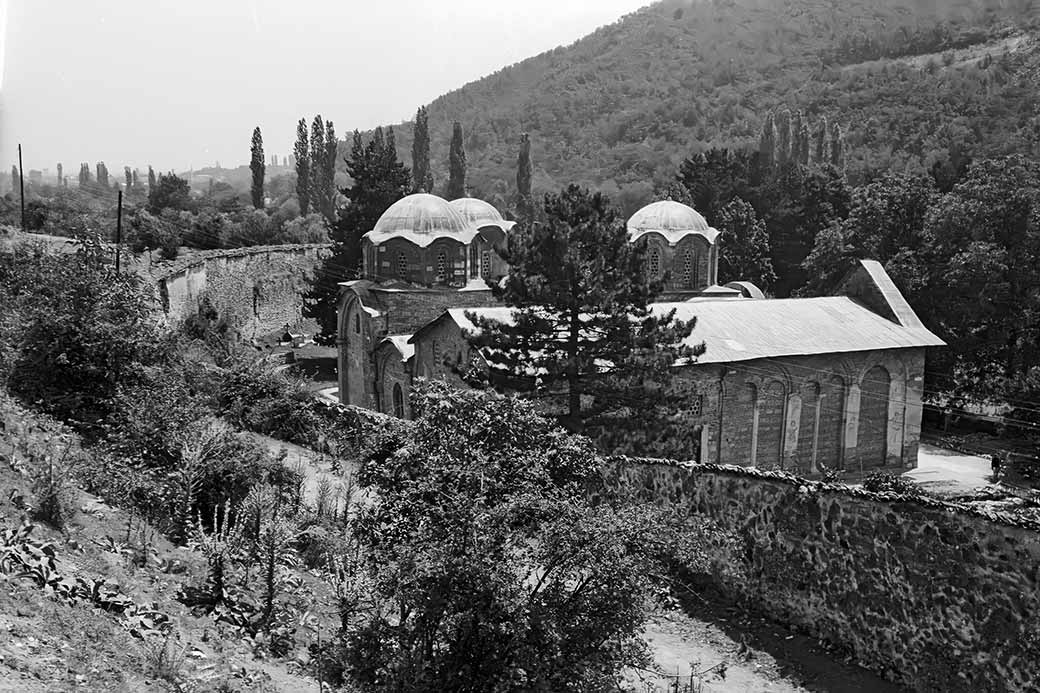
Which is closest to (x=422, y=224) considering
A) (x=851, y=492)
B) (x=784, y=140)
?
(x=851, y=492)

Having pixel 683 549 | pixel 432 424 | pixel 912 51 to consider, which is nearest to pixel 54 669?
pixel 432 424

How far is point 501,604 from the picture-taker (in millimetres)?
6766

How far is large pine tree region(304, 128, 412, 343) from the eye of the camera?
1567 inches

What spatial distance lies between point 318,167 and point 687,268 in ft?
159

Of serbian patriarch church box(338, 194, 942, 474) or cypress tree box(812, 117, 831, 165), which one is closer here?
serbian patriarch church box(338, 194, 942, 474)

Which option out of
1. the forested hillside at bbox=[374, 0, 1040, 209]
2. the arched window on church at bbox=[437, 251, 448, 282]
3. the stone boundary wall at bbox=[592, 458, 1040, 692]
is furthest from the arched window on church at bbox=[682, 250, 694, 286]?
the forested hillside at bbox=[374, 0, 1040, 209]

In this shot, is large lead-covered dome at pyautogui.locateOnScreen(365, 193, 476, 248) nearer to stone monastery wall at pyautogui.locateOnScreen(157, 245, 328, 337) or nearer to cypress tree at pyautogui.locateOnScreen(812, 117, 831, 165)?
stone monastery wall at pyautogui.locateOnScreen(157, 245, 328, 337)

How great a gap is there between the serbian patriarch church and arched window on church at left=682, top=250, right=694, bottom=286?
5.46 m

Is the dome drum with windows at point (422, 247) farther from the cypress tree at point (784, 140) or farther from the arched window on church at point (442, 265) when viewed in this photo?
the cypress tree at point (784, 140)

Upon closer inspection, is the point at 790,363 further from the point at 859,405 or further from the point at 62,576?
the point at 62,576

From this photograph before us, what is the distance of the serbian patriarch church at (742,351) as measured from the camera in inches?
882

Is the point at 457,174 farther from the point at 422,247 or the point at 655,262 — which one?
the point at 422,247

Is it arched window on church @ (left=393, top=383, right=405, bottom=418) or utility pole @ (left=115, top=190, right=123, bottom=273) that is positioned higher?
utility pole @ (left=115, top=190, right=123, bottom=273)

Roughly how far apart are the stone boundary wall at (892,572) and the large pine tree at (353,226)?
29.8 meters
